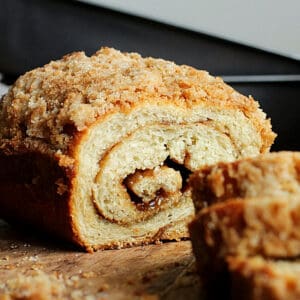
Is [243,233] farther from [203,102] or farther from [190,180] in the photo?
[203,102]

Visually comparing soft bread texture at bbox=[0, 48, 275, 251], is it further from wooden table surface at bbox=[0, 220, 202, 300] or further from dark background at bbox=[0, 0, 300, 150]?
dark background at bbox=[0, 0, 300, 150]

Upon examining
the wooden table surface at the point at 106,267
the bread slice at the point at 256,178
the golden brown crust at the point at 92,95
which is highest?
the golden brown crust at the point at 92,95

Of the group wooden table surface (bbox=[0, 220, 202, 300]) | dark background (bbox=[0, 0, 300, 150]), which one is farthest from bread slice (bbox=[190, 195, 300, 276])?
dark background (bbox=[0, 0, 300, 150])

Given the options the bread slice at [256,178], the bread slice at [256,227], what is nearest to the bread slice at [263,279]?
the bread slice at [256,227]

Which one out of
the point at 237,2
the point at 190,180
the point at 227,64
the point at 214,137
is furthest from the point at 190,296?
the point at 237,2

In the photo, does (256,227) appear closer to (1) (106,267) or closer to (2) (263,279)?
(2) (263,279)

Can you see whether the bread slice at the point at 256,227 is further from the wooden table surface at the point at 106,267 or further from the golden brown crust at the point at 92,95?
the golden brown crust at the point at 92,95
